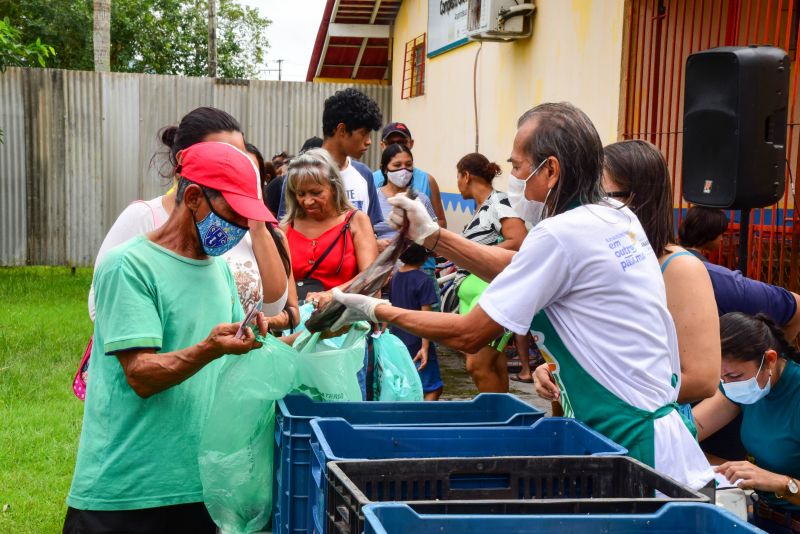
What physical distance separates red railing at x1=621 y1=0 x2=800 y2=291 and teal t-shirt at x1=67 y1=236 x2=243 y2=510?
13.7ft

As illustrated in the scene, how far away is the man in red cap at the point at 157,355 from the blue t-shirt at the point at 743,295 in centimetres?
258

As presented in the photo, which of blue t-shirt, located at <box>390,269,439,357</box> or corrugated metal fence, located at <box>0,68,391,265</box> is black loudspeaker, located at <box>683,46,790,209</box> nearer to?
blue t-shirt, located at <box>390,269,439,357</box>

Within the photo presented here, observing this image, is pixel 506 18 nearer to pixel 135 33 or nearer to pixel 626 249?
pixel 626 249

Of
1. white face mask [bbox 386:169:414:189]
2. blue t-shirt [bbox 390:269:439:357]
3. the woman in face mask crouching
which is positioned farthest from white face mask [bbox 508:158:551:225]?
white face mask [bbox 386:169:414:189]

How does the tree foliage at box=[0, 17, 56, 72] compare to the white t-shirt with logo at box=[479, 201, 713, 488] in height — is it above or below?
above

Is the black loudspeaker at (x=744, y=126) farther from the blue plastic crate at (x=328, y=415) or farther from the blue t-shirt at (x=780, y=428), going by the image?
the blue plastic crate at (x=328, y=415)

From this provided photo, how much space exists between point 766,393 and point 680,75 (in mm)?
3403

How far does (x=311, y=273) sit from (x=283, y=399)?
1.82m

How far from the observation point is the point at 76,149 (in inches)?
567

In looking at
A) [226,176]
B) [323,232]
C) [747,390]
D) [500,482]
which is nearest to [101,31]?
[323,232]

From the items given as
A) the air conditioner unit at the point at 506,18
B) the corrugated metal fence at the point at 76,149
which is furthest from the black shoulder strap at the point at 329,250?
the corrugated metal fence at the point at 76,149

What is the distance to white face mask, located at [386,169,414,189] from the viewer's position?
762cm

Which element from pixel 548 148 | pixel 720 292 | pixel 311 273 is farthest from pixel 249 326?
pixel 720 292

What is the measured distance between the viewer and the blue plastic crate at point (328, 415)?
101 inches
